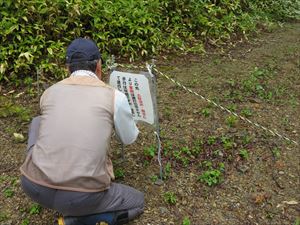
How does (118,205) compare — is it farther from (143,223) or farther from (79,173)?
(79,173)

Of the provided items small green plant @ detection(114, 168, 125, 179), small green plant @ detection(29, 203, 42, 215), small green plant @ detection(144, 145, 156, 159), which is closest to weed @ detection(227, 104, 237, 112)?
small green plant @ detection(144, 145, 156, 159)

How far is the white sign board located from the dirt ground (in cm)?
74

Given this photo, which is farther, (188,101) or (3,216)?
(188,101)

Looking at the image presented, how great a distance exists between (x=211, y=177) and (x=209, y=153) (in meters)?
0.44

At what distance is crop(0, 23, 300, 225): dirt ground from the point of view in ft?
12.0

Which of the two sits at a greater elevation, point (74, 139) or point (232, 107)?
point (74, 139)

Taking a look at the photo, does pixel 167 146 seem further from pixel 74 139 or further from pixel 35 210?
pixel 74 139

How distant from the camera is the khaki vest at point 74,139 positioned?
293cm

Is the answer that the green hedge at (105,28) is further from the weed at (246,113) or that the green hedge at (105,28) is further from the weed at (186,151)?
the weed at (186,151)

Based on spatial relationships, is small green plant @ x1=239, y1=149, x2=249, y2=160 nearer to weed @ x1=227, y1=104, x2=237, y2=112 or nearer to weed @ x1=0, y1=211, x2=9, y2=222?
weed @ x1=227, y1=104, x2=237, y2=112

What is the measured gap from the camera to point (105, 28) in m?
6.54

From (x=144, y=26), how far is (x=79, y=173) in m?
4.26

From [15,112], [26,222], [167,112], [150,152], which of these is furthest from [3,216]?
[167,112]

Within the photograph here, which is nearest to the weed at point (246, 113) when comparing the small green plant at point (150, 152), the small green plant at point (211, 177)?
the small green plant at point (211, 177)
